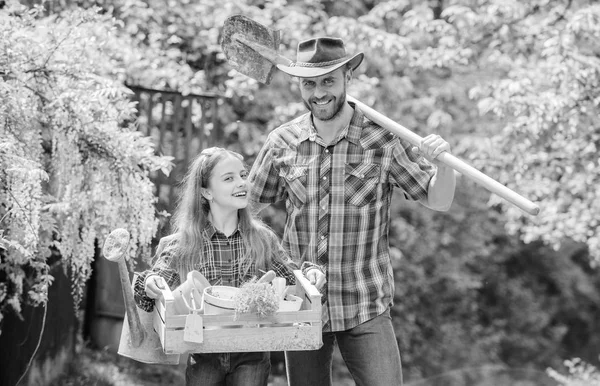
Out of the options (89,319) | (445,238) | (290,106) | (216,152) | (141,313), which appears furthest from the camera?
(445,238)

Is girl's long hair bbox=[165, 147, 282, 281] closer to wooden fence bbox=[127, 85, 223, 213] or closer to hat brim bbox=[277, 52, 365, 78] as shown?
hat brim bbox=[277, 52, 365, 78]

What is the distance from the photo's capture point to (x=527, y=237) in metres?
6.75

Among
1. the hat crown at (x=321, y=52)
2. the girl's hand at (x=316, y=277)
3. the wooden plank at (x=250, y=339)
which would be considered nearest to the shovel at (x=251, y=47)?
the hat crown at (x=321, y=52)

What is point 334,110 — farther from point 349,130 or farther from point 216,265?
point 216,265

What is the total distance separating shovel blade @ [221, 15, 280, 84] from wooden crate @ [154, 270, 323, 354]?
1.17 m

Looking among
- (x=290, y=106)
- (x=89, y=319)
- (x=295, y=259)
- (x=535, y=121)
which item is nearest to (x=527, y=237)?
(x=535, y=121)

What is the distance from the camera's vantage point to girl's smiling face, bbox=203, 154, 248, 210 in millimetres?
3129

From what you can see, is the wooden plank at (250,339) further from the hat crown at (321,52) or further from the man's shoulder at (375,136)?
the hat crown at (321,52)

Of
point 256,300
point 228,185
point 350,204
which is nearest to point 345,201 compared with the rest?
point 350,204

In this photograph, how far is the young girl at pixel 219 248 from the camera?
3.03 m

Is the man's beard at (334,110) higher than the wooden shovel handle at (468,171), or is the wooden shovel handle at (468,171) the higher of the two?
the man's beard at (334,110)

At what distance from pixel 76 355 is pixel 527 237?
A: 10.4 ft

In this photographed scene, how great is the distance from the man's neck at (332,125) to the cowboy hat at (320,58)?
0.16 metres

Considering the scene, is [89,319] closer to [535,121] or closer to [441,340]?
[535,121]
